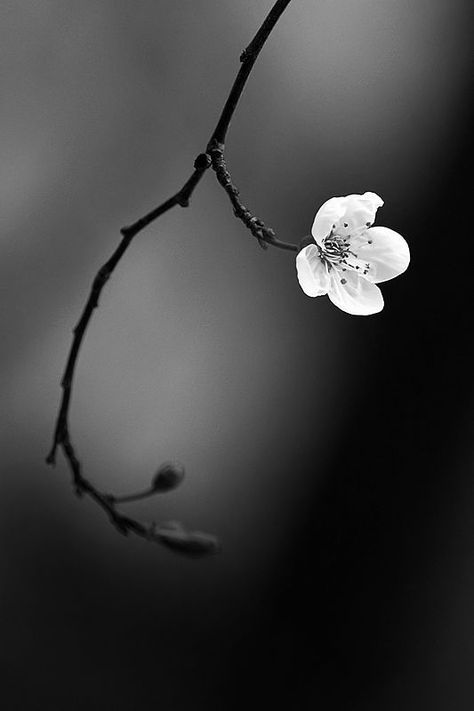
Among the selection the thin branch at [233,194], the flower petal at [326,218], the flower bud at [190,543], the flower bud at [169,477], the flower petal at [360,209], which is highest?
the flower petal at [360,209]

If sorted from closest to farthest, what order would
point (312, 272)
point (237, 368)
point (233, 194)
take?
point (233, 194), point (312, 272), point (237, 368)

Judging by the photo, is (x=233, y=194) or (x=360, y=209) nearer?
(x=233, y=194)

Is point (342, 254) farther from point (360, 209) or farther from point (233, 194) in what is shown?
point (233, 194)

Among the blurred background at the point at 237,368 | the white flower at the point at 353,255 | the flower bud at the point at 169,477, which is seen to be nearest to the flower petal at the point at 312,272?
the white flower at the point at 353,255

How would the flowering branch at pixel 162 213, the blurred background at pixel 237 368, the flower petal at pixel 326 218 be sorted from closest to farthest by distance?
the flowering branch at pixel 162 213 < the flower petal at pixel 326 218 < the blurred background at pixel 237 368

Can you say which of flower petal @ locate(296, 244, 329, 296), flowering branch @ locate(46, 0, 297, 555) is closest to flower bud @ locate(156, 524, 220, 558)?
flowering branch @ locate(46, 0, 297, 555)

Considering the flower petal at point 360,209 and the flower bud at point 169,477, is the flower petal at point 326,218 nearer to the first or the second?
the flower petal at point 360,209

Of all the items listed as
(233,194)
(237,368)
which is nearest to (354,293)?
(233,194)
